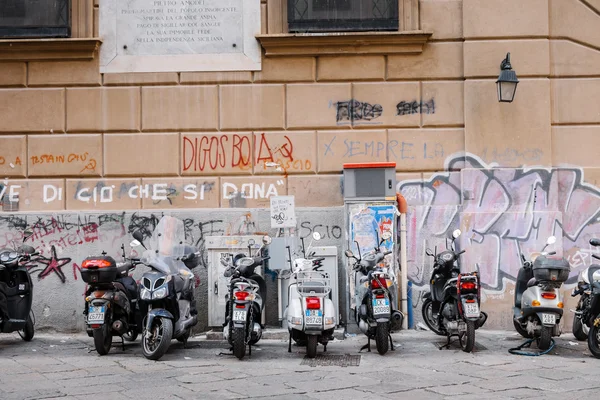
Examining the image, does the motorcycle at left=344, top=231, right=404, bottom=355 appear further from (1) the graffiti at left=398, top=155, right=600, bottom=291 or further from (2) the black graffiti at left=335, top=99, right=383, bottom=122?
(2) the black graffiti at left=335, top=99, right=383, bottom=122

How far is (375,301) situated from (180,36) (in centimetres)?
465

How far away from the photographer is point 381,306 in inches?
330

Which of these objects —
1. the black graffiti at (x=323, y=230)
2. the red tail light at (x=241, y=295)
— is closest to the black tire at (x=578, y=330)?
the black graffiti at (x=323, y=230)

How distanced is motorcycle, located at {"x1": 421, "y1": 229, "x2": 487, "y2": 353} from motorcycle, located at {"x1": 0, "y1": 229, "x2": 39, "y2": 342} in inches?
187

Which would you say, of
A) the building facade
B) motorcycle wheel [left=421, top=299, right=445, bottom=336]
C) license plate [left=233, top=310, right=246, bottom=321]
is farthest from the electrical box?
license plate [left=233, top=310, right=246, bottom=321]

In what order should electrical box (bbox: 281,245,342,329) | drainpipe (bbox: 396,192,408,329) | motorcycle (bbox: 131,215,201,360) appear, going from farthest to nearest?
1. drainpipe (bbox: 396,192,408,329)
2. electrical box (bbox: 281,245,342,329)
3. motorcycle (bbox: 131,215,201,360)

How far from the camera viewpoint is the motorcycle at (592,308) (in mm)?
8297

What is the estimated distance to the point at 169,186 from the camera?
10.6 m

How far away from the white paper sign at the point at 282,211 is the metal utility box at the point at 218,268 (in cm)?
31

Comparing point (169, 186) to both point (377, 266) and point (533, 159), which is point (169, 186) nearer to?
point (377, 266)

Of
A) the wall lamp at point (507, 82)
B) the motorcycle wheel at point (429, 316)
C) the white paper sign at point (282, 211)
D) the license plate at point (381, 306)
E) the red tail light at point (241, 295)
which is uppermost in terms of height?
the wall lamp at point (507, 82)

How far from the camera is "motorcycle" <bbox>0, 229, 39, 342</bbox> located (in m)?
9.05

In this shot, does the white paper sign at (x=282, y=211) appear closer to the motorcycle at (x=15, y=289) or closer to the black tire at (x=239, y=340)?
the black tire at (x=239, y=340)

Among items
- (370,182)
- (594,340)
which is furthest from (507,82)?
(594,340)
